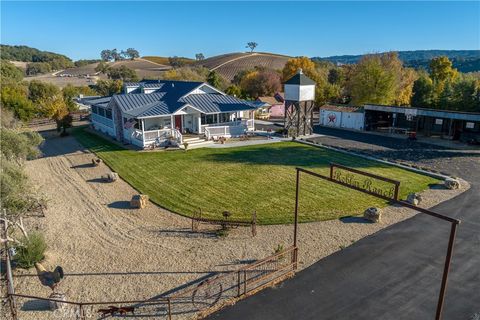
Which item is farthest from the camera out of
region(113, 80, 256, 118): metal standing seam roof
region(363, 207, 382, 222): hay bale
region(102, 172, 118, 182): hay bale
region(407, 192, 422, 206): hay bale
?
region(113, 80, 256, 118): metal standing seam roof

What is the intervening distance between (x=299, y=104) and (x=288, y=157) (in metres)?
10.5

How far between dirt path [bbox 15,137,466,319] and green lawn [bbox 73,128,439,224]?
1405mm

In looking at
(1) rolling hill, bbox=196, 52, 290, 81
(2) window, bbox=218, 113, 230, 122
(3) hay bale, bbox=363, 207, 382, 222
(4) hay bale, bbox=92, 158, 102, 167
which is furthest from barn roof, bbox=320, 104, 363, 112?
(1) rolling hill, bbox=196, 52, 290, 81

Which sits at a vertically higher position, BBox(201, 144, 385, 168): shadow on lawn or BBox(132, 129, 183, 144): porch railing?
BBox(132, 129, 183, 144): porch railing

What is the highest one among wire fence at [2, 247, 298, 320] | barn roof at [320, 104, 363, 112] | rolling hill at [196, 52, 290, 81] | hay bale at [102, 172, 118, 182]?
rolling hill at [196, 52, 290, 81]

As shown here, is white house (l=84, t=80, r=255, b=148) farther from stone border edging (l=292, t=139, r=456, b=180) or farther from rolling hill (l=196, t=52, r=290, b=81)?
rolling hill (l=196, t=52, r=290, b=81)

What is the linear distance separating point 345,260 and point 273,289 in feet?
11.4

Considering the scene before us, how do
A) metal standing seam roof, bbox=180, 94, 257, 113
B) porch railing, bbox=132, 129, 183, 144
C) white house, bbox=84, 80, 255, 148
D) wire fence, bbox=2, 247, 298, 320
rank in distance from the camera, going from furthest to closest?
metal standing seam roof, bbox=180, 94, 257, 113 < white house, bbox=84, 80, 255, 148 < porch railing, bbox=132, 129, 183, 144 < wire fence, bbox=2, 247, 298, 320

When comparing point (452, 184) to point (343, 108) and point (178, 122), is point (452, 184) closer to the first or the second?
point (343, 108)

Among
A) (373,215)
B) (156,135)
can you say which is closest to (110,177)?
(156,135)

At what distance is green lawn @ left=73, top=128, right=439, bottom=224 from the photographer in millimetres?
18391

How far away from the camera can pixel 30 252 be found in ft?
42.9

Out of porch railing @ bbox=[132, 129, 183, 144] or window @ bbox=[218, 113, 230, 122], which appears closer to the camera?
porch railing @ bbox=[132, 129, 183, 144]

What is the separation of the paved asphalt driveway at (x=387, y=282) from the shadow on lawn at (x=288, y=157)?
9.66m
